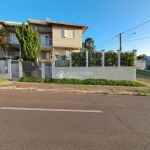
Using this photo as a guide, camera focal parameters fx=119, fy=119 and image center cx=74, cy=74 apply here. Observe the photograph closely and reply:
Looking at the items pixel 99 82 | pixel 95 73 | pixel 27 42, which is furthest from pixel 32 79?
pixel 99 82

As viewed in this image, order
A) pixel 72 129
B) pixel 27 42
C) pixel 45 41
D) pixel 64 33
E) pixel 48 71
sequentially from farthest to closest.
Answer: pixel 45 41 < pixel 64 33 < pixel 27 42 < pixel 48 71 < pixel 72 129

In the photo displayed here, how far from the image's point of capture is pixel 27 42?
12.0 m

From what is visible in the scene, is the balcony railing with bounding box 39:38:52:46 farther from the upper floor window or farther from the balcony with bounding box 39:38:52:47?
the upper floor window

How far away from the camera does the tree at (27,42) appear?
11.9 m

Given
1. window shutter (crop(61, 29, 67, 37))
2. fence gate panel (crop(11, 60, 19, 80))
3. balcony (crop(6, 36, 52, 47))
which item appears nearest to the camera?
fence gate panel (crop(11, 60, 19, 80))

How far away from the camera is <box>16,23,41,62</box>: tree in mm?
11883

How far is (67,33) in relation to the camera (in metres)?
19.2

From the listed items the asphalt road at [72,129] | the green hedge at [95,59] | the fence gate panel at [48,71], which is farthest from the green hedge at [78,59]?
the asphalt road at [72,129]

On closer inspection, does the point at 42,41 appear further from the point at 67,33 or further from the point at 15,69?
the point at 15,69

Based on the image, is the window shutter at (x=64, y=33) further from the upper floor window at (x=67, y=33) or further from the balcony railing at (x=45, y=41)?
the balcony railing at (x=45, y=41)

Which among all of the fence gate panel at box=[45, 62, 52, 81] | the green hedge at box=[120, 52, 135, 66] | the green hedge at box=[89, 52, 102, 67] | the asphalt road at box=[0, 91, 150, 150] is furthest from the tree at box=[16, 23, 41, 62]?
the green hedge at box=[120, 52, 135, 66]

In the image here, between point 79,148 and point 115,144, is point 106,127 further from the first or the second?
point 79,148

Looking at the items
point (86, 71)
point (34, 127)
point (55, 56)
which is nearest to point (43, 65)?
point (55, 56)

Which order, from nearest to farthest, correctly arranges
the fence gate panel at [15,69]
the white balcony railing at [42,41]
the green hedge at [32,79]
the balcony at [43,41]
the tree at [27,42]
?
the green hedge at [32,79] < the tree at [27,42] < the fence gate panel at [15,69] < the balcony at [43,41] < the white balcony railing at [42,41]
